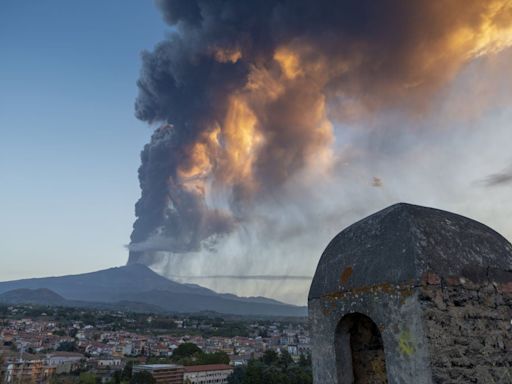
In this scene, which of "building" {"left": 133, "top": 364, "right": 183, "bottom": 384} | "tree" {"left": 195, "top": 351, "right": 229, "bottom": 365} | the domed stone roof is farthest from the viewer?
"tree" {"left": 195, "top": 351, "right": 229, "bottom": 365}

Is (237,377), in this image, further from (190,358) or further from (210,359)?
(190,358)

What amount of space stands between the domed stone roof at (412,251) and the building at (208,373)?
55256 millimetres

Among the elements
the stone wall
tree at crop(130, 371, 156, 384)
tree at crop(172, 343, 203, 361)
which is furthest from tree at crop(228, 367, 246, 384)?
the stone wall


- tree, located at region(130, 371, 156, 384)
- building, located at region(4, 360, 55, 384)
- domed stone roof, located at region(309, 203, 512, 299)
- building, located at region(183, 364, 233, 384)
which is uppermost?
domed stone roof, located at region(309, 203, 512, 299)

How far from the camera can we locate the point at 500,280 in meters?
3.69

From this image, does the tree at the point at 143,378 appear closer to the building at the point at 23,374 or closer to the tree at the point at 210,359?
the building at the point at 23,374

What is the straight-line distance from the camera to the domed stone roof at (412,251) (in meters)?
3.43

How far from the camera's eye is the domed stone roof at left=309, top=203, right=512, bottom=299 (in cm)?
343

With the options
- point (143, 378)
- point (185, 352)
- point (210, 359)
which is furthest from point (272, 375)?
point (185, 352)

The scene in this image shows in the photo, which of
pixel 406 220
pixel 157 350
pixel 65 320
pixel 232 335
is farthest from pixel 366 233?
pixel 65 320

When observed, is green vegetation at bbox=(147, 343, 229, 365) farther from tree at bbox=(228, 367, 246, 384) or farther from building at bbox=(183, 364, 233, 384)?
tree at bbox=(228, 367, 246, 384)

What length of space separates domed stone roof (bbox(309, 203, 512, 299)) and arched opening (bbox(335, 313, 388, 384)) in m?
0.48

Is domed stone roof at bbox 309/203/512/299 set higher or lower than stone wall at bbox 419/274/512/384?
higher

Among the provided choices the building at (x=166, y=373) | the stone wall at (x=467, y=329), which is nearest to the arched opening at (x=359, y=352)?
the stone wall at (x=467, y=329)
